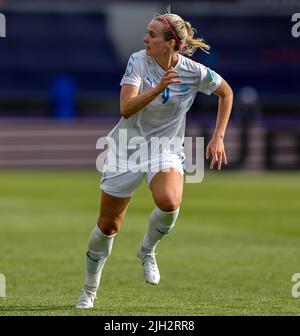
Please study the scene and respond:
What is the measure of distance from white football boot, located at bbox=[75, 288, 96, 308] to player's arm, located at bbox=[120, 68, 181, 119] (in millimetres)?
1398

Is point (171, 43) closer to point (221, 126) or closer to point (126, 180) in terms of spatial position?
point (221, 126)

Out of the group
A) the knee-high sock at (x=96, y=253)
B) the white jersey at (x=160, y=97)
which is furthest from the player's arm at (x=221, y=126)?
the knee-high sock at (x=96, y=253)

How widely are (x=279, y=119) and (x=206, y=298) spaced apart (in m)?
26.3

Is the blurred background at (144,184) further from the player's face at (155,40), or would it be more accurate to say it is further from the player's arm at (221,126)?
the player's face at (155,40)

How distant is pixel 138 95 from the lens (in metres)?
8.02

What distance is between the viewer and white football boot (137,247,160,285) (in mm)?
8758

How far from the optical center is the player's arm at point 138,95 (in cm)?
788

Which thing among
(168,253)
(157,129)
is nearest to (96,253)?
(157,129)

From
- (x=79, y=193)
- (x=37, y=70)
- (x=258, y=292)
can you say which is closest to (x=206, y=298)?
(x=258, y=292)

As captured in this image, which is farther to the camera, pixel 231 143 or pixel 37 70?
pixel 37 70

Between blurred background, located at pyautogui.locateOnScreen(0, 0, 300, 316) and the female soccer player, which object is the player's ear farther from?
blurred background, located at pyautogui.locateOnScreen(0, 0, 300, 316)

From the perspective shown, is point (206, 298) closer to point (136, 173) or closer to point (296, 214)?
point (136, 173)

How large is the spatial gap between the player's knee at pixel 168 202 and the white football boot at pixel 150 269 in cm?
68

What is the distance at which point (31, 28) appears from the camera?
37.7m
